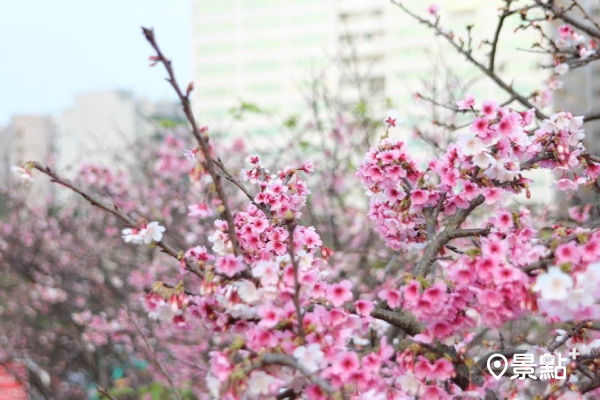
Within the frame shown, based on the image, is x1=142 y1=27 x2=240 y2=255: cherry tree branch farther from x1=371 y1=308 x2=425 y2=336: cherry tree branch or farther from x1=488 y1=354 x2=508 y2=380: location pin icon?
x1=488 y1=354 x2=508 y2=380: location pin icon

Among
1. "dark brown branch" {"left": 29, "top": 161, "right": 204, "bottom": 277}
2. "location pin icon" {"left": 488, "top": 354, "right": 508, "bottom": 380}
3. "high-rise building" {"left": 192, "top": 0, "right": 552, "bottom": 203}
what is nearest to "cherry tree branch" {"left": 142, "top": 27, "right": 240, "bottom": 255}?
"dark brown branch" {"left": 29, "top": 161, "right": 204, "bottom": 277}

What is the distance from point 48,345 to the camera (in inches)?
412

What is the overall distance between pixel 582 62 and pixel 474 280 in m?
3.02

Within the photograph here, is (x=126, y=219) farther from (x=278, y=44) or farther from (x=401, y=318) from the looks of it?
(x=278, y=44)

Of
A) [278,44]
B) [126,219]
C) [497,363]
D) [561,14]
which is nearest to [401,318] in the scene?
[497,363]

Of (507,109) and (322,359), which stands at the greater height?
(507,109)

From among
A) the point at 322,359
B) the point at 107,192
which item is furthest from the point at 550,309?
the point at 107,192

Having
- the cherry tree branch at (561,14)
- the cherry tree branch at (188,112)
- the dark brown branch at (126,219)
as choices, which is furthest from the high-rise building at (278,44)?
the cherry tree branch at (188,112)

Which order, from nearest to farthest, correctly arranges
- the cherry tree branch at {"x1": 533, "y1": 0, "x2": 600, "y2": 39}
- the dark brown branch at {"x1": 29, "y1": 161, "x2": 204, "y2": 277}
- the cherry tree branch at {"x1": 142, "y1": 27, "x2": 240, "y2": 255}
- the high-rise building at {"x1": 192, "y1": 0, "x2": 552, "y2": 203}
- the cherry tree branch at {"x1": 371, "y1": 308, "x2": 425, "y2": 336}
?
the cherry tree branch at {"x1": 142, "y1": 27, "x2": 240, "y2": 255}, the dark brown branch at {"x1": 29, "y1": 161, "x2": 204, "y2": 277}, the cherry tree branch at {"x1": 371, "y1": 308, "x2": 425, "y2": 336}, the cherry tree branch at {"x1": 533, "y1": 0, "x2": 600, "y2": 39}, the high-rise building at {"x1": 192, "y1": 0, "x2": 552, "y2": 203}

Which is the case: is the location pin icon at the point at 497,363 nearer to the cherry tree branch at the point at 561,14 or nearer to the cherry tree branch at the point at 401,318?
the cherry tree branch at the point at 401,318

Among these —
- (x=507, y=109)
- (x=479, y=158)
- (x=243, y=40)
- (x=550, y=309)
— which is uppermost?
(x=243, y=40)

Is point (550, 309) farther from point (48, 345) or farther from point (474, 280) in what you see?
point (48, 345)

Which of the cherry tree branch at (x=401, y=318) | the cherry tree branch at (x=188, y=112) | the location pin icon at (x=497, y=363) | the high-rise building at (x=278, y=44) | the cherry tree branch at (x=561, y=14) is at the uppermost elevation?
the high-rise building at (x=278, y=44)

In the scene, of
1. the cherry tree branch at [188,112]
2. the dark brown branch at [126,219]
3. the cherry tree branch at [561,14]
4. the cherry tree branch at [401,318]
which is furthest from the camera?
the cherry tree branch at [561,14]
